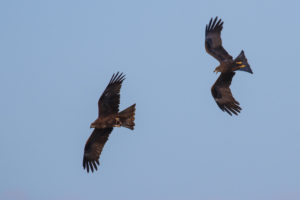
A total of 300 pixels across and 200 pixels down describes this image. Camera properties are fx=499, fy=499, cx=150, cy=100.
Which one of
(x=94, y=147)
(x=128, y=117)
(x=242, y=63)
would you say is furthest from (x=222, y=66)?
(x=94, y=147)

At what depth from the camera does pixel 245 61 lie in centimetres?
1523

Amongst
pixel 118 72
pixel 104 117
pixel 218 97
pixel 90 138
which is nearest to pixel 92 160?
pixel 90 138

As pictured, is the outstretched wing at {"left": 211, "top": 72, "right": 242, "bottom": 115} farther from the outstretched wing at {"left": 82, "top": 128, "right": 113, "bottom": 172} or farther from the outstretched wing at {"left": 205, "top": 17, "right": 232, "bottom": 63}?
the outstretched wing at {"left": 82, "top": 128, "right": 113, "bottom": 172}

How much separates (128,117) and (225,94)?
3.53 meters

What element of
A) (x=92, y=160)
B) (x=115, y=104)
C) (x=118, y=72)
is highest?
(x=118, y=72)

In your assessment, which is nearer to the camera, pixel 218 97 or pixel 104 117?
pixel 104 117

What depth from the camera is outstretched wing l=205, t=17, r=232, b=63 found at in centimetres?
1638

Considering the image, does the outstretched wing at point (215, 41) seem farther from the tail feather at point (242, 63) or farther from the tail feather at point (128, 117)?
the tail feather at point (128, 117)

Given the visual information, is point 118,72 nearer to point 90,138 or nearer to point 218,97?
point 90,138

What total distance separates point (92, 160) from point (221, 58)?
529 cm

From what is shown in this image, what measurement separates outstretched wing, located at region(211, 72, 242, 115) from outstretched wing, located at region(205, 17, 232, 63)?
62cm

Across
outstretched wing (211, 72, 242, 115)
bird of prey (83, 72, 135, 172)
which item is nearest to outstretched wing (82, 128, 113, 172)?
bird of prey (83, 72, 135, 172)

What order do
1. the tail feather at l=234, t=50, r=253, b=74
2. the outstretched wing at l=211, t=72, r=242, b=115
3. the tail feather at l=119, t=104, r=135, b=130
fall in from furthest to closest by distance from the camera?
the outstretched wing at l=211, t=72, r=242, b=115 < the tail feather at l=234, t=50, r=253, b=74 < the tail feather at l=119, t=104, r=135, b=130

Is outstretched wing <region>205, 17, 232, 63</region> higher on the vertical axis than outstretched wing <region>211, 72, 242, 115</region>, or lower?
higher
